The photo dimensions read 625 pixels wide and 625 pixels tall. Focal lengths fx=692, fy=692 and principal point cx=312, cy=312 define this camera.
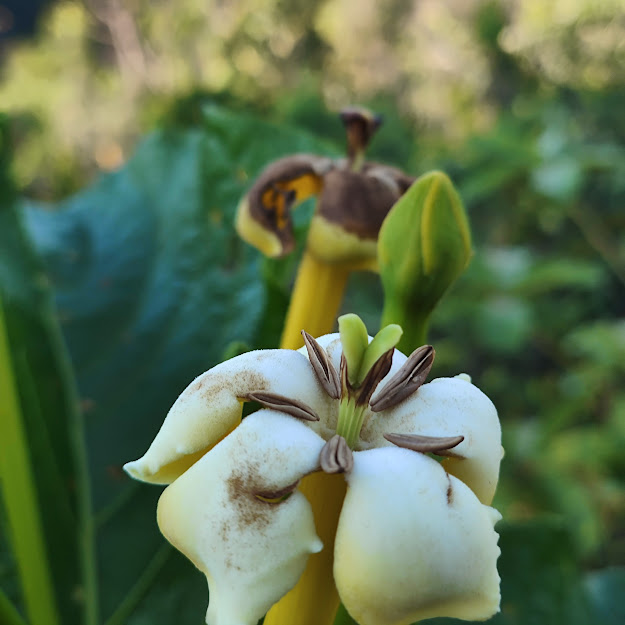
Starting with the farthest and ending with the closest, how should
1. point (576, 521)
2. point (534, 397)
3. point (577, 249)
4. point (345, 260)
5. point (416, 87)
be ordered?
point (416, 87)
point (577, 249)
point (534, 397)
point (576, 521)
point (345, 260)

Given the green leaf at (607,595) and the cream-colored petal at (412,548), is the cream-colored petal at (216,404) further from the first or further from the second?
the green leaf at (607,595)

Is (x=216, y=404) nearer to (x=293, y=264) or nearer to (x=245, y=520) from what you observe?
(x=245, y=520)

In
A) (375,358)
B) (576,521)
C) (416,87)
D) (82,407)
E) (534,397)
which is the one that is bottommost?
(534,397)

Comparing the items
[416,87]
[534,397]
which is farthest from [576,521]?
[416,87]

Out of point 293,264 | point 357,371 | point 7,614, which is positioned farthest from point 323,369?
point 293,264

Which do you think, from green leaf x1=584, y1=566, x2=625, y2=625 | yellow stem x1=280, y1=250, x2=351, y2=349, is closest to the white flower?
yellow stem x1=280, y1=250, x2=351, y2=349

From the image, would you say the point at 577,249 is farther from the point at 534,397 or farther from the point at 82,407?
the point at 82,407

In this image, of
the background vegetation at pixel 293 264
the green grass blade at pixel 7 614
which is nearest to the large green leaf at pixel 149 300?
the background vegetation at pixel 293 264

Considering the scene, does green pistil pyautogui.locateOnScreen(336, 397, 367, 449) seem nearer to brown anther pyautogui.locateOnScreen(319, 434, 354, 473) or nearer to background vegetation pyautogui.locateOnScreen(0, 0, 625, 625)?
brown anther pyautogui.locateOnScreen(319, 434, 354, 473)
